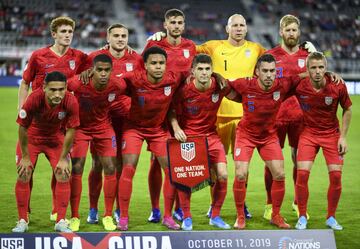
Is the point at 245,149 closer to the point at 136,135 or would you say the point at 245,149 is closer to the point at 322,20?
the point at 136,135

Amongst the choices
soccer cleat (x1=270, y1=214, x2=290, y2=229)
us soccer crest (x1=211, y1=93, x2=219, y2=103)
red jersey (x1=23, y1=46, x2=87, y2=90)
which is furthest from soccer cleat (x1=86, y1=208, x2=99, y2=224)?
soccer cleat (x1=270, y1=214, x2=290, y2=229)

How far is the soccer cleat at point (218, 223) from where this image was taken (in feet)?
24.5

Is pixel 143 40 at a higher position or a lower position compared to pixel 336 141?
higher

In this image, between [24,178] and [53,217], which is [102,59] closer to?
[24,178]

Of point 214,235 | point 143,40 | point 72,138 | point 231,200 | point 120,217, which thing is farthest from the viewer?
point 143,40

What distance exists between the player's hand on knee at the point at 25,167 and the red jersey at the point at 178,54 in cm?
193

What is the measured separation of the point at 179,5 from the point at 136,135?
28.3 meters

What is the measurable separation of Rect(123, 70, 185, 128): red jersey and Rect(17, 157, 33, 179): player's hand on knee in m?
1.15

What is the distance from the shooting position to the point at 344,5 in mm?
35219

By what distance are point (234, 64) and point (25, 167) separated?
2.57 metres

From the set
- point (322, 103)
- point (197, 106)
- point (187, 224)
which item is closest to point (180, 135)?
point (197, 106)

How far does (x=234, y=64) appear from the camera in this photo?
26.8 feet

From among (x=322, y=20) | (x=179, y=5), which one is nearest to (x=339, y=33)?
(x=322, y=20)

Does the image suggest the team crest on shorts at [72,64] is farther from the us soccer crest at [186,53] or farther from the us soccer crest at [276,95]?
the us soccer crest at [276,95]
